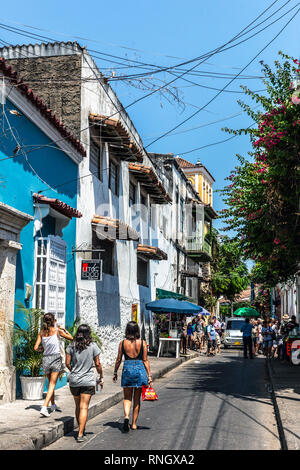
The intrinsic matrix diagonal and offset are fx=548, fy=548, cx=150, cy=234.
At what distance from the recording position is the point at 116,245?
57.6 ft

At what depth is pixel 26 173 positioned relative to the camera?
34.2 ft

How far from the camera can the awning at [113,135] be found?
48.4 ft

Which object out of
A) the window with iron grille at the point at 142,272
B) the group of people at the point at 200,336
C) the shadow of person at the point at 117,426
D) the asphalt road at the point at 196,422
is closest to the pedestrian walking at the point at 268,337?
the group of people at the point at 200,336

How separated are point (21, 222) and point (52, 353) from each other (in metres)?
2.35

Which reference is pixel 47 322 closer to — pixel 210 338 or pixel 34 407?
pixel 34 407

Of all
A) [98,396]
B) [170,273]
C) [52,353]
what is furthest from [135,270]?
[52,353]

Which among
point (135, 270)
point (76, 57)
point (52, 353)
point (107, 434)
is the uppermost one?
point (76, 57)

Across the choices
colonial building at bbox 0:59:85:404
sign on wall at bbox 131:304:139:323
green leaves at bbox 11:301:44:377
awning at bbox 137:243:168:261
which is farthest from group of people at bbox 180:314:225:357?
green leaves at bbox 11:301:44:377

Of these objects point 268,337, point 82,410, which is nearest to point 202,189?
point 268,337

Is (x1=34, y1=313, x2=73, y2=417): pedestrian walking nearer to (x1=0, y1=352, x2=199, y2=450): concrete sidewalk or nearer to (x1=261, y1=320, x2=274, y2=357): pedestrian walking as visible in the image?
(x1=0, y1=352, x2=199, y2=450): concrete sidewalk

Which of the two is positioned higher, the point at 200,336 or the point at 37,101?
the point at 37,101

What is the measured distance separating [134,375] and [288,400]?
3757 mm

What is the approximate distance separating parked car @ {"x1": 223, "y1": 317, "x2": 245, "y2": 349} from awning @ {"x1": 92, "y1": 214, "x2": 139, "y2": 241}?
17574 millimetres
